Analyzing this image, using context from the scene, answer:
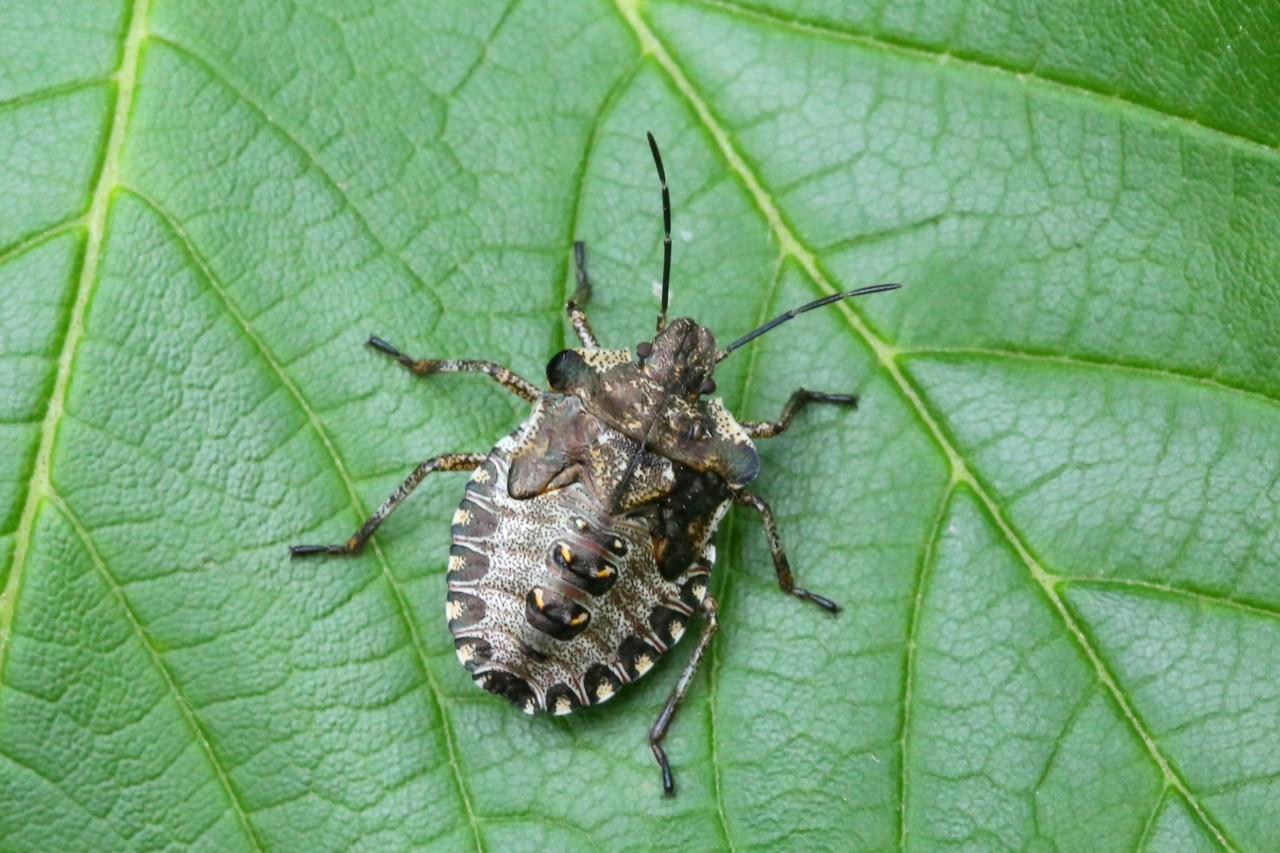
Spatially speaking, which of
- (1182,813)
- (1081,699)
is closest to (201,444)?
(1081,699)

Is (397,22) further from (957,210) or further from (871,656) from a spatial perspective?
(871,656)

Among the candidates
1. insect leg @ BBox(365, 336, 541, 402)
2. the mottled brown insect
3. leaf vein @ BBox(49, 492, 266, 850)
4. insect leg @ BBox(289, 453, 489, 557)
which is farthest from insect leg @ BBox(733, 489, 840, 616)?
leaf vein @ BBox(49, 492, 266, 850)

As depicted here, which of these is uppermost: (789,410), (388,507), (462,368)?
(789,410)

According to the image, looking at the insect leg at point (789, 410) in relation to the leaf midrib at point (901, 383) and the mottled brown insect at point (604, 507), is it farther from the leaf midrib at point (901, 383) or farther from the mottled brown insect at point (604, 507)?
the leaf midrib at point (901, 383)

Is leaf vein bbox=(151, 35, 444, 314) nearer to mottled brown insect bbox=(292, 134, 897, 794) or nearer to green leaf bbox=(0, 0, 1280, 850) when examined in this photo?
green leaf bbox=(0, 0, 1280, 850)

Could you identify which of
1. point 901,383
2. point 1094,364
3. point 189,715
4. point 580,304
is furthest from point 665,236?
point 189,715

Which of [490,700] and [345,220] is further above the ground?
[345,220]

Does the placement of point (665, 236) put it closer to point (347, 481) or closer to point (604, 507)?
point (604, 507)
